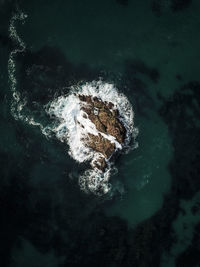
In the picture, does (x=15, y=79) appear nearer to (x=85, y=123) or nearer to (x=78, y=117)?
(x=78, y=117)

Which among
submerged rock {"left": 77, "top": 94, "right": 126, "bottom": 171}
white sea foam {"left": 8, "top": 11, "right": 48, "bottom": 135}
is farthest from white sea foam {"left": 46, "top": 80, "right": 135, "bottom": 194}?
white sea foam {"left": 8, "top": 11, "right": 48, "bottom": 135}

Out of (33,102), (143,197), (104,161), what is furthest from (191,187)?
(33,102)

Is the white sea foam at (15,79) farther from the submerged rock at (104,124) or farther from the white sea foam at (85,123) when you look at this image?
the submerged rock at (104,124)

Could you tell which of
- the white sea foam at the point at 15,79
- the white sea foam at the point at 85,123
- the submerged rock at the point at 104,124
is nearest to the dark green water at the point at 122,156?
the white sea foam at the point at 15,79

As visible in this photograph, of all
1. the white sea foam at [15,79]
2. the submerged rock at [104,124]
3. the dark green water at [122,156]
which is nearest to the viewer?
the dark green water at [122,156]

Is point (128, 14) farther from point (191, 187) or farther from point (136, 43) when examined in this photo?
point (191, 187)

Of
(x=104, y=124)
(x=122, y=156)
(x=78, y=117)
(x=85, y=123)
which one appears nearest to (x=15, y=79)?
(x=78, y=117)
